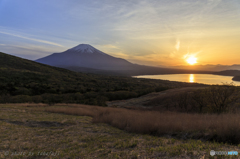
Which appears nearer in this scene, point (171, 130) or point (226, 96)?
point (171, 130)

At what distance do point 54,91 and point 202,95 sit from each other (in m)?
33.5

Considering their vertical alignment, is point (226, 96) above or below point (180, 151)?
above

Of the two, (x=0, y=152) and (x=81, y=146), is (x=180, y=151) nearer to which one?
(x=81, y=146)

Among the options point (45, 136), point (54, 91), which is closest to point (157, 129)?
point (45, 136)

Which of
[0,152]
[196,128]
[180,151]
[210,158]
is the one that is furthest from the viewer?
[196,128]

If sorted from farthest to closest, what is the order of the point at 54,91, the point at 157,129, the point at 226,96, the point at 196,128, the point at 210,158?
the point at 54,91, the point at 226,96, the point at 157,129, the point at 196,128, the point at 210,158

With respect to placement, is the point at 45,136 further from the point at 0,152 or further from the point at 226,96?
the point at 226,96

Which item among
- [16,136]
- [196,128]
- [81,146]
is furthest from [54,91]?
[196,128]

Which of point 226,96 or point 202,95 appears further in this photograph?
point 202,95

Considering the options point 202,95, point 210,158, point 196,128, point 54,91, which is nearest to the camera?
point 210,158

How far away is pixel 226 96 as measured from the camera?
12648 millimetres

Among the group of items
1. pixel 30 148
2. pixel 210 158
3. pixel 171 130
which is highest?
pixel 210 158

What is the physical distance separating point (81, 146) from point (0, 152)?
9.36 ft

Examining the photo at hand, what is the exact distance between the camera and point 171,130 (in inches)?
264
